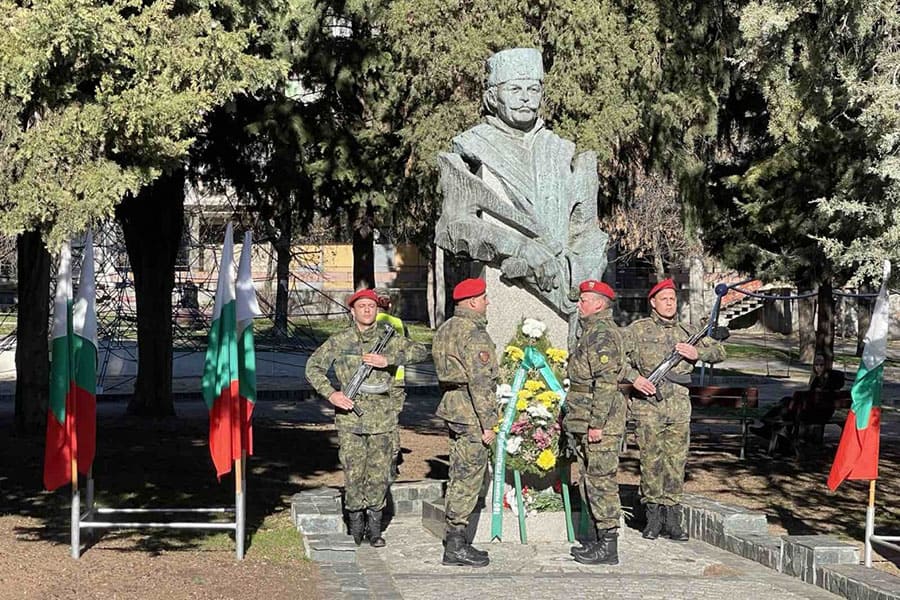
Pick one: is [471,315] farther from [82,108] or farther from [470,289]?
[82,108]

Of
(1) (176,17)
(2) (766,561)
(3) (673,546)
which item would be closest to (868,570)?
(2) (766,561)

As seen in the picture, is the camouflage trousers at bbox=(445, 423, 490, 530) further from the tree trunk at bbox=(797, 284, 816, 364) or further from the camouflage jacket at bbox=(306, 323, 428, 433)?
the tree trunk at bbox=(797, 284, 816, 364)

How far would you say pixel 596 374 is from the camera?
10.2m

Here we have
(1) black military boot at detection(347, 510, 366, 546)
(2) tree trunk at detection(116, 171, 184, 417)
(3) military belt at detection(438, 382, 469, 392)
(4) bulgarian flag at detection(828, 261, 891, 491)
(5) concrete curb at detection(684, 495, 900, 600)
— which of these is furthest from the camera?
(2) tree trunk at detection(116, 171, 184, 417)

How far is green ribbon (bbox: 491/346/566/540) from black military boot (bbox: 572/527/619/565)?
0.81 meters

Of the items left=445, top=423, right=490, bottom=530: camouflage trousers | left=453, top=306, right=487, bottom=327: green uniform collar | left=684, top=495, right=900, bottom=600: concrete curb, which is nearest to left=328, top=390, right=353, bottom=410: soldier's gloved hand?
left=445, top=423, right=490, bottom=530: camouflage trousers

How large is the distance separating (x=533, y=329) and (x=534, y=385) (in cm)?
44

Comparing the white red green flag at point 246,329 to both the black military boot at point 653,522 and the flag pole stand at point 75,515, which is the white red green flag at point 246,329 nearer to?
the flag pole stand at point 75,515

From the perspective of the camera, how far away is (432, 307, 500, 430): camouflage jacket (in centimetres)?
996

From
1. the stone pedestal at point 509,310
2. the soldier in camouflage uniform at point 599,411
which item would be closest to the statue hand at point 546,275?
the stone pedestal at point 509,310

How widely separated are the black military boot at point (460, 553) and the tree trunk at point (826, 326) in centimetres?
957

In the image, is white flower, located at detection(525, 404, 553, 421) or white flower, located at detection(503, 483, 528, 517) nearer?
white flower, located at detection(525, 404, 553, 421)

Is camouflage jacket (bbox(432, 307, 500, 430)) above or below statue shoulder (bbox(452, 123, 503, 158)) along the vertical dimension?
below

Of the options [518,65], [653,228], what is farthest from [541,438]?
[653,228]
